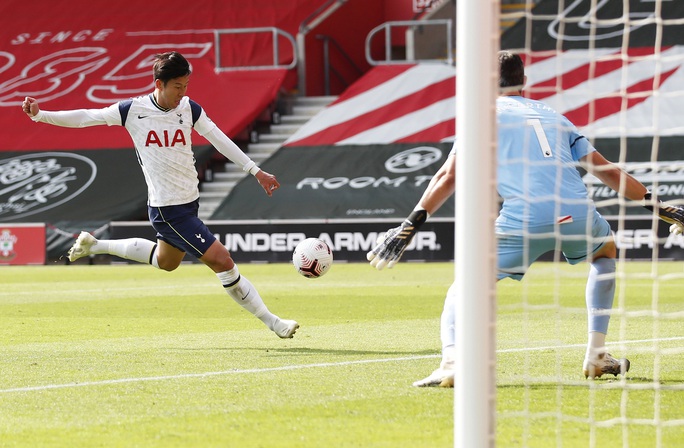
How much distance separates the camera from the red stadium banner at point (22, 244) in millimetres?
22109

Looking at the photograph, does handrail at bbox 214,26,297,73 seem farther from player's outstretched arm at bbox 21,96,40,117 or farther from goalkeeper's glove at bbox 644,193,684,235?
goalkeeper's glove at bbox 644,193,684,235

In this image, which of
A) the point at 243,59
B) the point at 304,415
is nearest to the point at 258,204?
the point at 243,59

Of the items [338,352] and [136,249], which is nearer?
[338,352]

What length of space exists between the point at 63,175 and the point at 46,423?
20.6 metres

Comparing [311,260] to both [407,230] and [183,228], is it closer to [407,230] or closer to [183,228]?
[183,228]

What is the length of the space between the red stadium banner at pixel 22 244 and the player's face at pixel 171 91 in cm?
1415

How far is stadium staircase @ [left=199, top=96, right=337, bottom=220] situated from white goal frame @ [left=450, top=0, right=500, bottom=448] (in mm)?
20738

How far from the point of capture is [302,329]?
970 centimetres

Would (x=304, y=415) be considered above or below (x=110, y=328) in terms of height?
above

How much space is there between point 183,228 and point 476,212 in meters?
5.07

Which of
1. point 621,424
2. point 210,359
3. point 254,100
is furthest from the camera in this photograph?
point 254,100

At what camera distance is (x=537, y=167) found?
6125mm

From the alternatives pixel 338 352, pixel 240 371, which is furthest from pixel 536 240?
pixel 338 352

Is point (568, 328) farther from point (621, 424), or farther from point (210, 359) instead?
point (621, 424)
